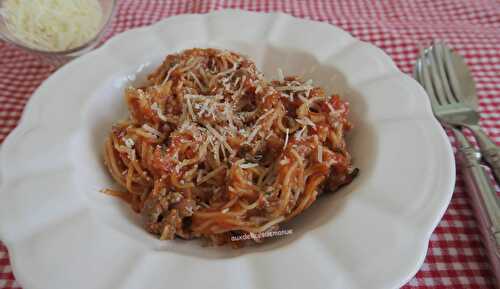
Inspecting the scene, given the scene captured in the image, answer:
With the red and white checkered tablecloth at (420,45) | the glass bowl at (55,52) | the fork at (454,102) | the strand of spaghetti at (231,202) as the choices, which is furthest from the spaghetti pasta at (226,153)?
the glass bowl at (55,52)

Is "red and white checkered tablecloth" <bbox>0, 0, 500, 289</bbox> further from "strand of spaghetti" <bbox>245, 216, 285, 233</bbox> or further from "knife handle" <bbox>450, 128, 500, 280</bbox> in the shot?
"strand of spaghetti" <bbox>245, 216, 285, 233</bbox>

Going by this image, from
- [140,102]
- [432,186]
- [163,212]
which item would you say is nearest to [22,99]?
[140,102]

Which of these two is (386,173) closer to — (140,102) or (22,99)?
(140,102)

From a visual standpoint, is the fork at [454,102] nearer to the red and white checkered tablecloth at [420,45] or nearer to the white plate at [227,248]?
the red and white checkered tablecloth at [420,45]

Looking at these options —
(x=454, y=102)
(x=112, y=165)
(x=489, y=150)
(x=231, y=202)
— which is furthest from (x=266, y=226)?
(x=454, y=102)

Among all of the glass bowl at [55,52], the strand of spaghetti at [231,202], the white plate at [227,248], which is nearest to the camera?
the white plate at [227,248]

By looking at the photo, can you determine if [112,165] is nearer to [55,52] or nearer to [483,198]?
[55,52]

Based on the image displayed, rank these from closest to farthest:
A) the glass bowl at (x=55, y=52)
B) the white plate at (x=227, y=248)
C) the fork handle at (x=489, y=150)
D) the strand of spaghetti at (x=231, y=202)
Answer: the white plate at (x=227, y=248), the strand of spaghetti at (x=231, y=202), the fork handle at (x=489, y=150), the glass bowl at (x=55, y=52)

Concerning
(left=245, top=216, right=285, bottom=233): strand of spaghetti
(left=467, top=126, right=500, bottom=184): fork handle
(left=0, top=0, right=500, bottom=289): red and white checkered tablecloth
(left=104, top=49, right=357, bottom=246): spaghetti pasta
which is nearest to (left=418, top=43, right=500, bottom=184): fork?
(left=467, top=126, right=500, bottom=184): fork handle
